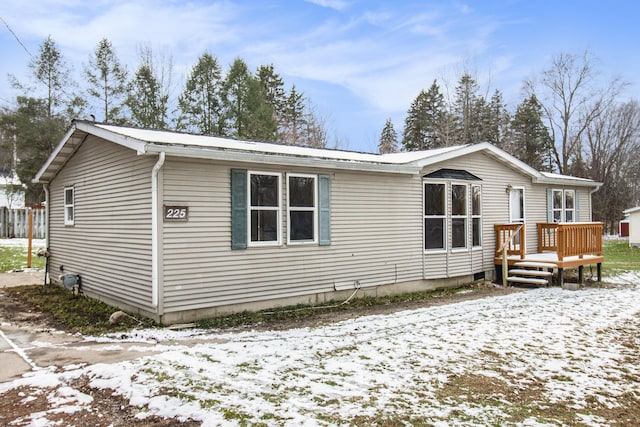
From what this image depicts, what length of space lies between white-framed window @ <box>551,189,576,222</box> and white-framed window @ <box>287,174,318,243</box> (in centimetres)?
880

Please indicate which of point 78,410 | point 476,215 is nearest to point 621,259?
point 476,215

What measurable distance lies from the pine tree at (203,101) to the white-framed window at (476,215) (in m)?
17.4

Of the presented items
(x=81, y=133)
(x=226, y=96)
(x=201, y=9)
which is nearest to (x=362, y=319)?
(x=81, y=133)

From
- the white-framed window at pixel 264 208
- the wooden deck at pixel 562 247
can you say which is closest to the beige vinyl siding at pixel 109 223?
the white-framed window at pixel 264 208

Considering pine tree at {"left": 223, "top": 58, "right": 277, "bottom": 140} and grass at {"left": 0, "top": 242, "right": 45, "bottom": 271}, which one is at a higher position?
pine tree at {"left": 223, "top": 58, "right": 277, "bottom": 140}

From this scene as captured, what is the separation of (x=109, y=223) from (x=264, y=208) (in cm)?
291

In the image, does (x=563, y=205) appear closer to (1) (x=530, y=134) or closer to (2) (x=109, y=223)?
(2) (x=109, y=223)

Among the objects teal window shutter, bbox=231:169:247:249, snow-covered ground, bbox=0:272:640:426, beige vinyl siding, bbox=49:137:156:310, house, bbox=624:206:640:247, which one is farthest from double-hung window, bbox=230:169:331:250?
house, bbox=624:206:640:247

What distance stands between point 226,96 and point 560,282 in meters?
20.8

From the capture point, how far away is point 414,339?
6059 mm

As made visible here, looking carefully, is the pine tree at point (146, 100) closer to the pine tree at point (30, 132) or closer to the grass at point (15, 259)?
the pine tree at point (30, 132)

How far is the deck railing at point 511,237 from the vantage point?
11.4 metres

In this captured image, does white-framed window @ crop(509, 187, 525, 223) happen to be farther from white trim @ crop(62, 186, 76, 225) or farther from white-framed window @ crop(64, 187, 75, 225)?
white-framed window @ crop(64, 187, 75, 225)

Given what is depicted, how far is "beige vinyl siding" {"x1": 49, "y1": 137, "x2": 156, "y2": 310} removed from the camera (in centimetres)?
710
